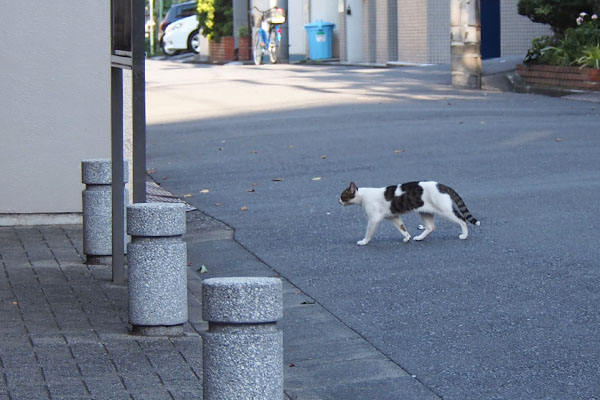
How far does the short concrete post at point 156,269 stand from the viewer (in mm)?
6145

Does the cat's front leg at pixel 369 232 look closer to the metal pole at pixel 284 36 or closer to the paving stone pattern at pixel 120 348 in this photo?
the paving stone pattern at pixel 120 348

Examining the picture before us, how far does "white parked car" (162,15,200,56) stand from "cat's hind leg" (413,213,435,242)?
43.2 meters

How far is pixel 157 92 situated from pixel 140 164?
1869cm

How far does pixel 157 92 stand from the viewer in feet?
→ 83.1

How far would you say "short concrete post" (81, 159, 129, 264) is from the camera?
8133 millimetres

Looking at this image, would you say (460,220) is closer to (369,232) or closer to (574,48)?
(369,232)

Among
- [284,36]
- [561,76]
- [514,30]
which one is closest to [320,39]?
[284,36]

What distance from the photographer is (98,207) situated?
26.7 feet

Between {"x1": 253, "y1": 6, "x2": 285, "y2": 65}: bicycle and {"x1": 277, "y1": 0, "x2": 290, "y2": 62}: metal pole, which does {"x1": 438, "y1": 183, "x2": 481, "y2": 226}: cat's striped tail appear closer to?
{"x1": 253, "y1": 6, "x2": 285, "y2": 65}: bicycle

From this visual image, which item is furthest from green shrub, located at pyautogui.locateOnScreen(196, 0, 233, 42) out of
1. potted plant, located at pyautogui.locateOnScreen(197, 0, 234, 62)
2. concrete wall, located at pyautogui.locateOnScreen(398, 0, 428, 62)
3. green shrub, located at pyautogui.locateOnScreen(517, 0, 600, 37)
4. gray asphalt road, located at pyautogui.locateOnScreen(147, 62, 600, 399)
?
gray asphalt road, located at pyautogui.locateOnScreen(147, 62, 600, 399)

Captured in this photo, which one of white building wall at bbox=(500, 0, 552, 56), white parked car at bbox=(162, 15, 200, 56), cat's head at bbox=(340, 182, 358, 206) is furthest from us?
white parked car at bbox=(162, 15, 200, 56)

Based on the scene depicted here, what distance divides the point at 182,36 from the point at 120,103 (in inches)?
1752

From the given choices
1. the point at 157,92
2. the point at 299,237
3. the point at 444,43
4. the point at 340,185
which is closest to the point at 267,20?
the point at 444,43

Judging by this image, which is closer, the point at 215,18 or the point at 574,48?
the point at 574,48
